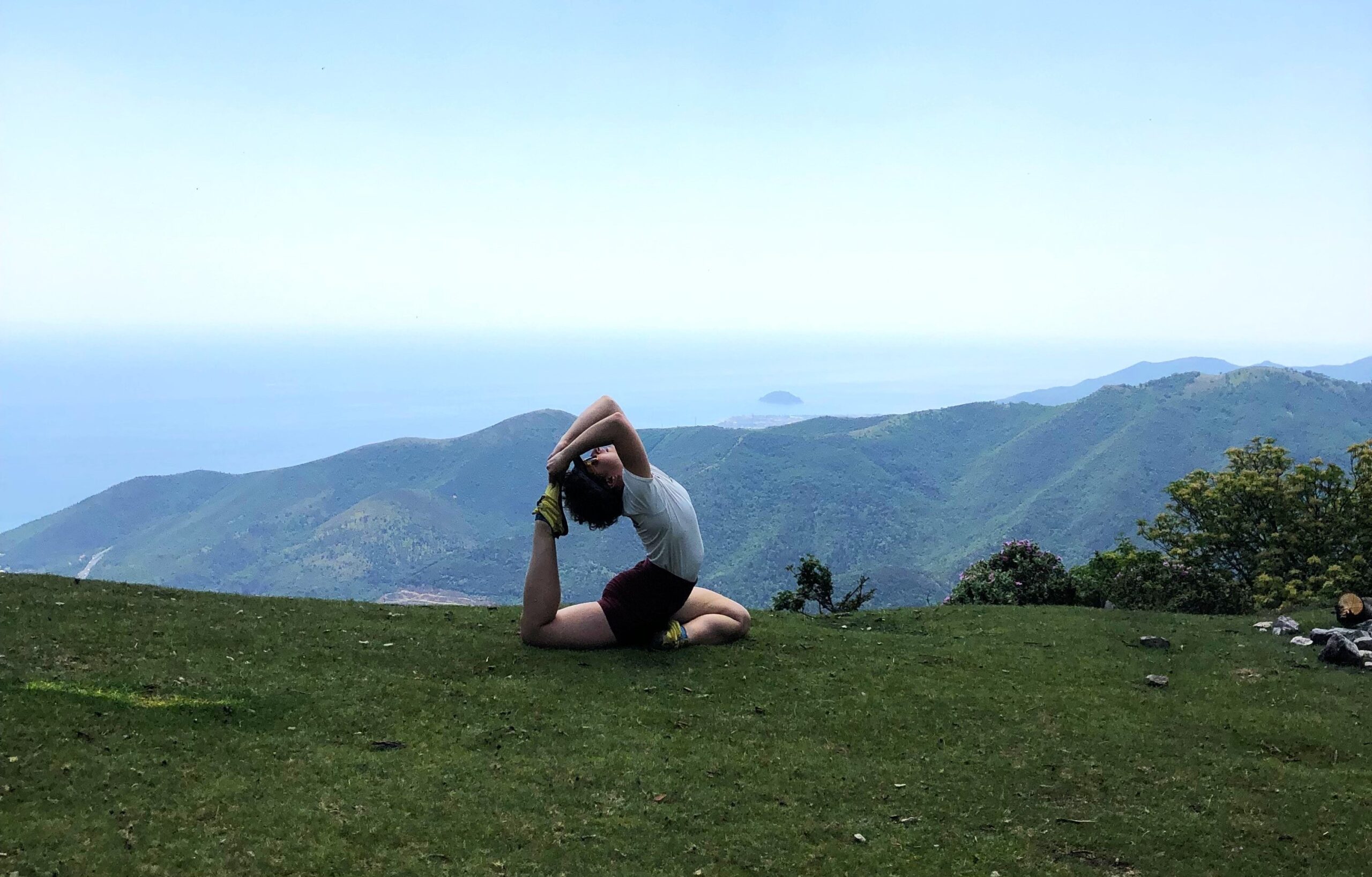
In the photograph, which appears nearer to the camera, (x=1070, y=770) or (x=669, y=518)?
(x=1070, y=770)

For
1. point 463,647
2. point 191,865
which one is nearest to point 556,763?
point 191,865

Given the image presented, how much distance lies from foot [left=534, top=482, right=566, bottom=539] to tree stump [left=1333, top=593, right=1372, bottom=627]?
36.5ft

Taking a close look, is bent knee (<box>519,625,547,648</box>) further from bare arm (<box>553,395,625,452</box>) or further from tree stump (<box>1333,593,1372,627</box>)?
tree stump (<box>1333,593,1372,627</box>)

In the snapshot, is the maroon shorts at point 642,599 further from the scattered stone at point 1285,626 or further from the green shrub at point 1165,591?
the green shrub at point 1165,591

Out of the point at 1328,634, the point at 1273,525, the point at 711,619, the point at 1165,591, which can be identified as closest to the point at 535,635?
the point at 711,619

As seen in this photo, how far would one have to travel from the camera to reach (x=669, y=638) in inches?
405

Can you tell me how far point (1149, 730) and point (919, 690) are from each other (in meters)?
2.13

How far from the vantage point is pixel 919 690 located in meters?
9.67

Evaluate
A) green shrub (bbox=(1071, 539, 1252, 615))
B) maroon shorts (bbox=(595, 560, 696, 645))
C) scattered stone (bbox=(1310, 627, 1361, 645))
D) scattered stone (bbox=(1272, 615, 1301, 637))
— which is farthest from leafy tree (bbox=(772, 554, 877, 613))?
maroon shorts (bbox=(595, 560, 696, 645))

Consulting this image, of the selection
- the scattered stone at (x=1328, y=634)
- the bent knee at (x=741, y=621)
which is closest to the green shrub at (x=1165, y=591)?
the scattered stone at (x=1328, y=634)

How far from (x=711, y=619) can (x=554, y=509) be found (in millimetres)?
2372

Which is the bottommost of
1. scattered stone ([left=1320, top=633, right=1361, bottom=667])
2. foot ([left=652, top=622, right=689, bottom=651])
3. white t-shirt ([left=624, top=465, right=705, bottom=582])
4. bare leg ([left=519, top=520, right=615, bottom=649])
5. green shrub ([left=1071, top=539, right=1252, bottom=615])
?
green shrub ([left=1071, top=539, right=1252, bottom=615])

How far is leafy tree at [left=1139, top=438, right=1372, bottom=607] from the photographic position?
2238cm

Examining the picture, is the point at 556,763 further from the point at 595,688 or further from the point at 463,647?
the point at 463,647
